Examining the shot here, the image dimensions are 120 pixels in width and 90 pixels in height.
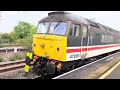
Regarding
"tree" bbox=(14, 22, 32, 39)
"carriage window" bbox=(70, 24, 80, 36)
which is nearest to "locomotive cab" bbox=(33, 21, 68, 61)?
"carriage window" bbox=(70, 24, 80, 36)

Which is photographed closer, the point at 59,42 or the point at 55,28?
the point at 59,42

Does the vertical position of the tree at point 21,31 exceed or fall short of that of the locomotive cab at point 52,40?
→ it exceeds it

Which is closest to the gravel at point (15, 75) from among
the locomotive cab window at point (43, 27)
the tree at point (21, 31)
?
the locomotive cab window at point (43, 27)

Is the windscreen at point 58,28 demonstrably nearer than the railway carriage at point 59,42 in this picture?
No

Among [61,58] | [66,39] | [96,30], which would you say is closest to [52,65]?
[61,58]

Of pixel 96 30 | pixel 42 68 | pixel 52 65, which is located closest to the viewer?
pixel 52 65

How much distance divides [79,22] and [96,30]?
3.32 m

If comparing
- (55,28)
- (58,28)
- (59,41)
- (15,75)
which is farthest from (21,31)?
(59,41)

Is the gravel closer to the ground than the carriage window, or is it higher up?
closer to the ground

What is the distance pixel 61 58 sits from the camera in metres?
10.7

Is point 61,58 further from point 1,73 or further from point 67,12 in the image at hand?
point 1,73

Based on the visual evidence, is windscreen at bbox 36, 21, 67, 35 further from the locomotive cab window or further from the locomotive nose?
the locomotive nose

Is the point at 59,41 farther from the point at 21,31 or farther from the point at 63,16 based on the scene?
the point at 21,31

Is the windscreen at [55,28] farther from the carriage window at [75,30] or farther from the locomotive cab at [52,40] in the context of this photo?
the carriage window at [75,30]
